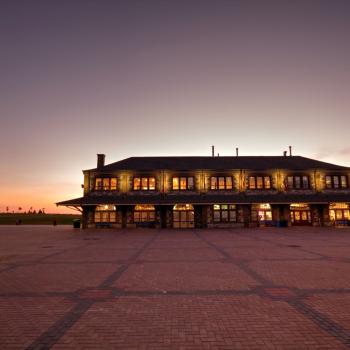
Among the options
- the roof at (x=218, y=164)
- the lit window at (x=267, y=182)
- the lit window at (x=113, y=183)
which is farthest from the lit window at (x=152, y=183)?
the lit window at (x=267, y=182)

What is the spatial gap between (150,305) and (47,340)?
2196 millimetres

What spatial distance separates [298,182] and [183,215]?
1344cm

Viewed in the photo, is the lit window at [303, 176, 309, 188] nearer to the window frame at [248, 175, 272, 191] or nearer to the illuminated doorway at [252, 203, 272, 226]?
the window frame at [248, 175, 272, 191]

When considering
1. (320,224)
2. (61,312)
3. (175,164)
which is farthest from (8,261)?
(320,224)

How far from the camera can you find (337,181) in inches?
1208

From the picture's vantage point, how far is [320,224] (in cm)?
2947

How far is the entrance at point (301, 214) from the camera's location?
29.8 metres

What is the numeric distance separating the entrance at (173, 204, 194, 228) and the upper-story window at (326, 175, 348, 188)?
15.7m

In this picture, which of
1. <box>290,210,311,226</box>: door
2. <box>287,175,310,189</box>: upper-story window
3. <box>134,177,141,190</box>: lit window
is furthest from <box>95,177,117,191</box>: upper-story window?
<box>290,210,311,226</box>: door

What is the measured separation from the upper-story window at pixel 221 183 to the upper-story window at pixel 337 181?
11.0 meters

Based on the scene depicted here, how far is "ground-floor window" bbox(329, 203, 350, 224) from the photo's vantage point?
29578mm

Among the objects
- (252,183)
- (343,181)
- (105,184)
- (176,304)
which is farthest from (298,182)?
(176,304)

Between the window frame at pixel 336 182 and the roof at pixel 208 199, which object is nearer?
the roof at pixel 208 199

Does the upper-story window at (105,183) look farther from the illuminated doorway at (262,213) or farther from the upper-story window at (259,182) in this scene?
the illuminated doorway at (262,213)
